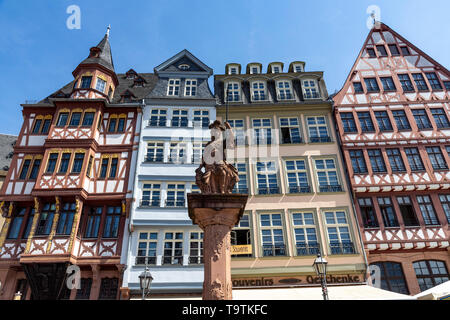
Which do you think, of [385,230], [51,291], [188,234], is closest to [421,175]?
[385,230]

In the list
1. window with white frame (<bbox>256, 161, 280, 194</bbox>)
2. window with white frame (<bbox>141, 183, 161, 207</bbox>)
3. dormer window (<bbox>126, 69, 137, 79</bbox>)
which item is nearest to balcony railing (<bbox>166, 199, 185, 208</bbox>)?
window with white frame (<bbox>141, 183, 161, 207</bbox>)

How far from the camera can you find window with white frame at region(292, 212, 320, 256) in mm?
16875

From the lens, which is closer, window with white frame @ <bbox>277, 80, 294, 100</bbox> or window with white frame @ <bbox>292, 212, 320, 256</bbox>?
window with white frame @ <bbox>292, 212, 320, 256</bbox>

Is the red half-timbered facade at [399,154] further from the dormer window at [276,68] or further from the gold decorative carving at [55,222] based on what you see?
the gold decorative carving at [55,222]

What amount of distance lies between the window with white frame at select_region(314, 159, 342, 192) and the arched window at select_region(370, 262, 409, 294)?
4725mm

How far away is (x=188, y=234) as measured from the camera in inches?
679

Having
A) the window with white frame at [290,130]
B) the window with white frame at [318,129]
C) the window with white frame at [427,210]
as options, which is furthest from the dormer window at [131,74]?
the window with white frame at [427,210]

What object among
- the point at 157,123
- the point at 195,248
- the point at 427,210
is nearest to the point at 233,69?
the point at 157,123

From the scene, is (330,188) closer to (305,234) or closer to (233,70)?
(305,234)

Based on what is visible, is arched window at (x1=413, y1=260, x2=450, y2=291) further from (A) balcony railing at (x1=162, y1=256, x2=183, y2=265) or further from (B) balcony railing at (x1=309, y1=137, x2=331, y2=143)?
(A) balcony railing at (x1=162, y1=256, x2=183, y2=265)

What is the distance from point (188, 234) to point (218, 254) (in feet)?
35.9

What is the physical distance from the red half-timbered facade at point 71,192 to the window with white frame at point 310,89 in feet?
39.2

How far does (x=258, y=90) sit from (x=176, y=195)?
9940mm
